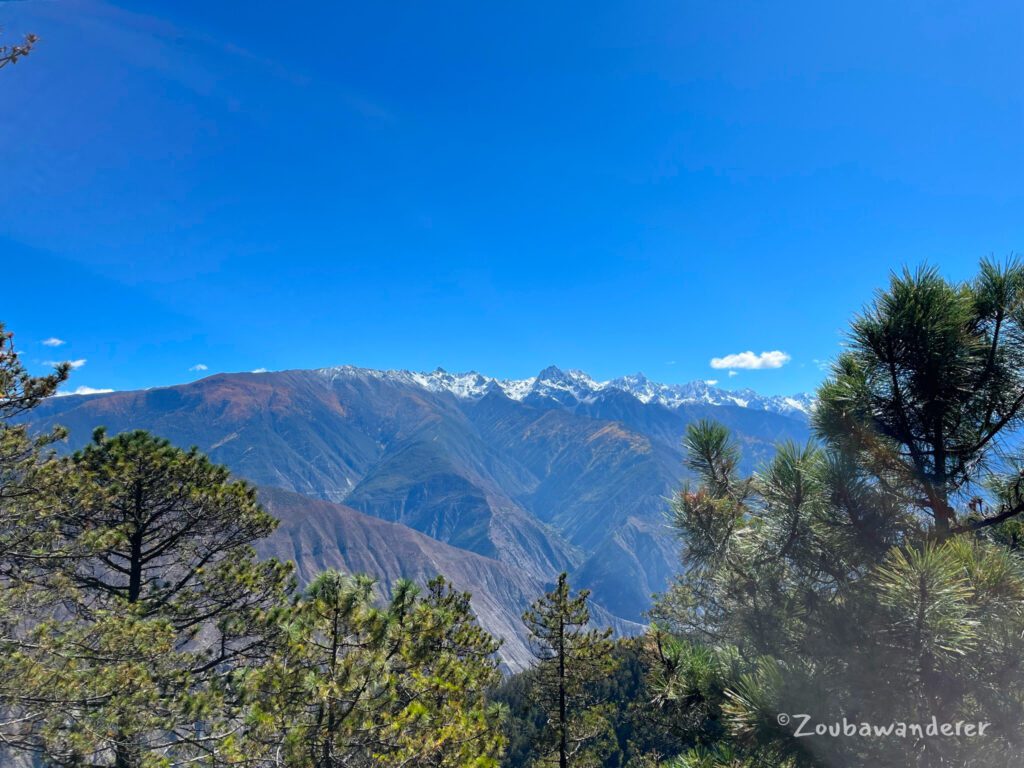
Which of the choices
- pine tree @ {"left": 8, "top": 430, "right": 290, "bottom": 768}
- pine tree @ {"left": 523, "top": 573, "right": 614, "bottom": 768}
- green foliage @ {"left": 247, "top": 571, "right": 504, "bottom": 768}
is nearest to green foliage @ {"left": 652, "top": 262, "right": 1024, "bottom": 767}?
green foliage @ {"left": 247, "top": 571, "right": 504, "bottom": 768}

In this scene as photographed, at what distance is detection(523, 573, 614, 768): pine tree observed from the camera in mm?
18828

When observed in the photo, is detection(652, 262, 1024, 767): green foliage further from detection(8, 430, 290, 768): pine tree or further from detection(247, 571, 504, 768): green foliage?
detection(8, 430, 290, 768): pine tree

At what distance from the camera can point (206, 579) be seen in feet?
45.2

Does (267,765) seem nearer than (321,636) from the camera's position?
Yes

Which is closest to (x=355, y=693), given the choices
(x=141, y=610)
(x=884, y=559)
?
(x=884, y=559)

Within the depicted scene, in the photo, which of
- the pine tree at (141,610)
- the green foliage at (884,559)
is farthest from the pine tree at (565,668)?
the green foliage at (884,559)

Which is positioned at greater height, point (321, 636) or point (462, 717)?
point (321, 636)

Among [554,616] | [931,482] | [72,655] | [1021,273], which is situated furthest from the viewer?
[554,616]

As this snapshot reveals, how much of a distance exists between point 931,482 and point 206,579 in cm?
1649

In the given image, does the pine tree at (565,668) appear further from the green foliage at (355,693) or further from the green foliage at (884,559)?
the green foliage at (884,559)

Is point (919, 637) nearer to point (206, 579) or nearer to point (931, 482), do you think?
point (931, 482)

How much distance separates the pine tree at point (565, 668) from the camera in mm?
18828

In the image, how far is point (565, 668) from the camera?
62.0 ft

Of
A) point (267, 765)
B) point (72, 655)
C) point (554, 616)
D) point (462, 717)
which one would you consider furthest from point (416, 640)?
point (554, 616)
